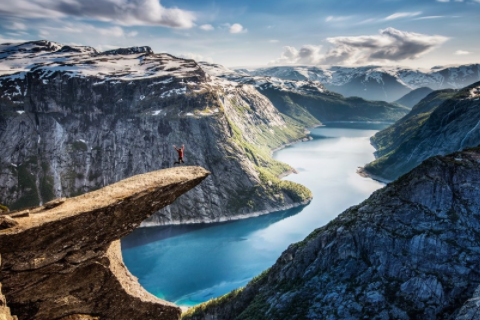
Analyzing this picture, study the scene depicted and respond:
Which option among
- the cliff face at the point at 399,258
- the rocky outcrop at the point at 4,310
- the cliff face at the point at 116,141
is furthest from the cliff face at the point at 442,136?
the rocky outcrop at the point at 4,310

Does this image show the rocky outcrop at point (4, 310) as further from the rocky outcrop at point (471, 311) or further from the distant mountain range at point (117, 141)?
the distant mountain range at point (117, 141)

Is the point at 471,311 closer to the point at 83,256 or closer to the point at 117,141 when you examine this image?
the point at 83,256

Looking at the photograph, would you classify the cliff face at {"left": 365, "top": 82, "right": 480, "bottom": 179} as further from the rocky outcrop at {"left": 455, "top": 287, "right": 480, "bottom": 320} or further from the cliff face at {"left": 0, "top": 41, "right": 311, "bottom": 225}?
the rocky outcrop at {"left": 455, "top": 287, "right": 480, "bottom": 320}

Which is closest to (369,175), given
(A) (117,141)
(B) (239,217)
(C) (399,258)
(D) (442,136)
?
(D) (442,136)

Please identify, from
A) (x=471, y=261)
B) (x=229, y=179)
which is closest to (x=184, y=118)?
(x=229, y=179)

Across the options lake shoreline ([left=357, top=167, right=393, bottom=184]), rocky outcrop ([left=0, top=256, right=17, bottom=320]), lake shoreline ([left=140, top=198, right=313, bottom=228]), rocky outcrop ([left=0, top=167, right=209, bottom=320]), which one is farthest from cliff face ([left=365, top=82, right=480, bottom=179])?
rocky outcrop ([left=0, top=256, right=17, bottom=320])
